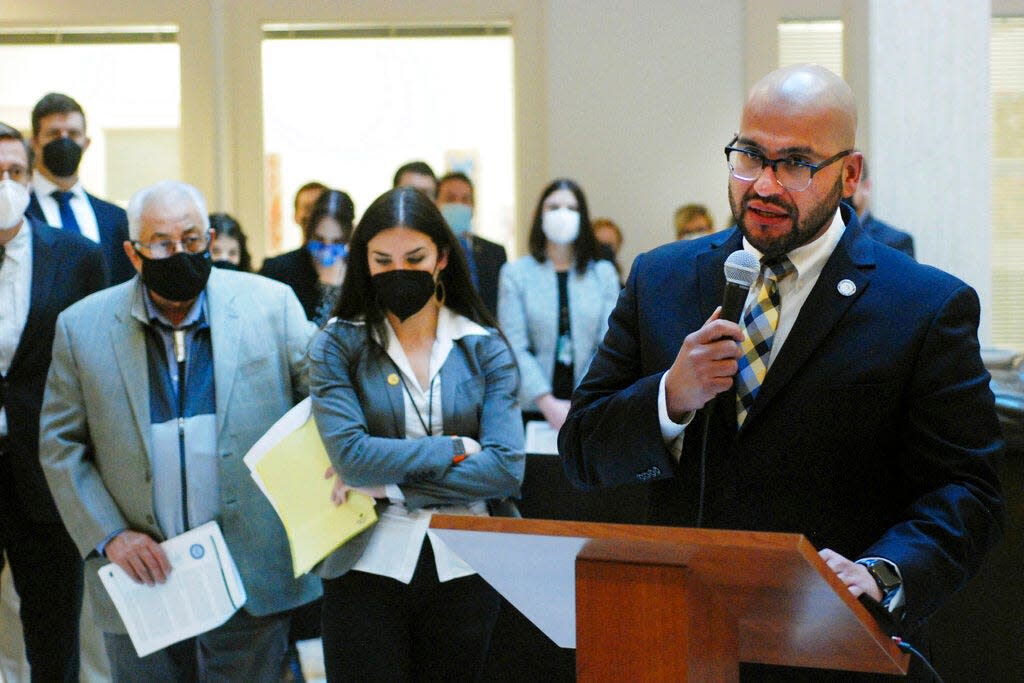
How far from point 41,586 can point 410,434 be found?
4.91 ft

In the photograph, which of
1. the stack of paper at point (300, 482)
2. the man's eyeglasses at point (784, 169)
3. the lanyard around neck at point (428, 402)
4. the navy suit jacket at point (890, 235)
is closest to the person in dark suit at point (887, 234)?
the navy suit jacket at point (890, 235)

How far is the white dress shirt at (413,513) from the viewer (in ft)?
9.72

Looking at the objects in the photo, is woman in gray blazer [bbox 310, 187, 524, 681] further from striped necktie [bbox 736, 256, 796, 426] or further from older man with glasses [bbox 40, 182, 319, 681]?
striped necktie [bbox 736, 256, 796, 426]

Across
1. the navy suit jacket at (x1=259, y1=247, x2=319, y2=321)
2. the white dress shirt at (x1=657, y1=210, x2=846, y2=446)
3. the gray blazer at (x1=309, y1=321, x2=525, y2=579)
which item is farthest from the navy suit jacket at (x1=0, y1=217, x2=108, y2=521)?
the white dress shirt at (x1=657, y1=210, x2=846, y2=446)

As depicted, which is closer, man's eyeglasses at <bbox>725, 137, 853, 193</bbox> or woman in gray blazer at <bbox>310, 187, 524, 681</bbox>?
man's eyeglasses at <bbox>725, 137, 853, 193</bbox>

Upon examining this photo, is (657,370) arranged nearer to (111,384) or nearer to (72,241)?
(111,384)

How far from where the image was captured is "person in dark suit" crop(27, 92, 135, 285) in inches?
179

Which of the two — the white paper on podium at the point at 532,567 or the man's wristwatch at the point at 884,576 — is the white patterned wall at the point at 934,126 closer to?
the man's wristwatch at the point at 884,576

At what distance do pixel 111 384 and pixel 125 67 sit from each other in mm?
5398

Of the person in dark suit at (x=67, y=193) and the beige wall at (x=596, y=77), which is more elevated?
the beige wall at (x=596, y=77)

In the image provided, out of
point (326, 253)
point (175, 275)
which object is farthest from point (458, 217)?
point (175, 275)

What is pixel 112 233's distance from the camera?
4.61 m

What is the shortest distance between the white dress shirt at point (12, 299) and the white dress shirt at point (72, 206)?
63 cm

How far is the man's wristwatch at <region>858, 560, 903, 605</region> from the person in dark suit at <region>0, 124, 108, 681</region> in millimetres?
2732
